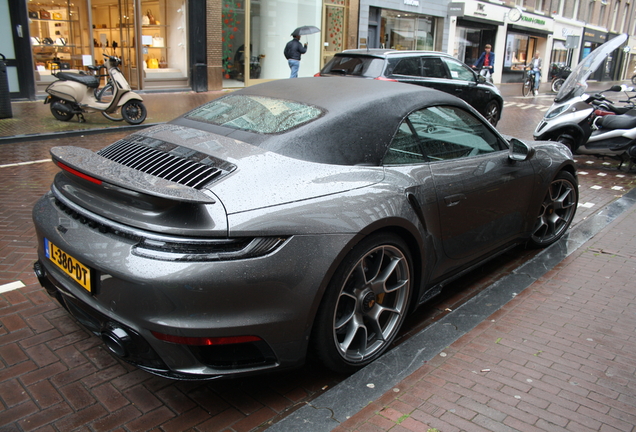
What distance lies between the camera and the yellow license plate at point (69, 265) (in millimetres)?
2391

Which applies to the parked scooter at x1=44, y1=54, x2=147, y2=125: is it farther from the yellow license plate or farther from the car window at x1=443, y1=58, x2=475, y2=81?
the yellow license plate

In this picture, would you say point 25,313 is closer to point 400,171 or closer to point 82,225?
point 82,225

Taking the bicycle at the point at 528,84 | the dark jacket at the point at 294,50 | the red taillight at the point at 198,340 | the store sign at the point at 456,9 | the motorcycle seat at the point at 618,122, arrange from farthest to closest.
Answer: the store sign at the point at 456,9 → the bicycle at the point at 528,84 → the dark jacket at the point at 294,50 → the motorcycle seat at the point at 618,122 → the red taillight at the point at 198,340

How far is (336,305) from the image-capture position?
8.41 ft

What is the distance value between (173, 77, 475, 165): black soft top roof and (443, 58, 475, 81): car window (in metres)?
8.45


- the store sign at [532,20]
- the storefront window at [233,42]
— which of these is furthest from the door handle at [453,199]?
the store sign at [532,20]

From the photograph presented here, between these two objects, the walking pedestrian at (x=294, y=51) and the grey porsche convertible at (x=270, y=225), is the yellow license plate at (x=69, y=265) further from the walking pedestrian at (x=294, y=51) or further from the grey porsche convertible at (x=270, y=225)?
the walking pedestrian at (x=294, y=51)

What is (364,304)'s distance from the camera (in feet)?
9.11

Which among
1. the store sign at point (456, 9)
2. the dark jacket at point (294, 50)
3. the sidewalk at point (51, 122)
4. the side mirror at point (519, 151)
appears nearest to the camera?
the side mirror at point (519, 151)

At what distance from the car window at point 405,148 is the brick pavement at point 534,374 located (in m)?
1.10

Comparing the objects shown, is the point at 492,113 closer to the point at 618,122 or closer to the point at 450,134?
the point at 618,122

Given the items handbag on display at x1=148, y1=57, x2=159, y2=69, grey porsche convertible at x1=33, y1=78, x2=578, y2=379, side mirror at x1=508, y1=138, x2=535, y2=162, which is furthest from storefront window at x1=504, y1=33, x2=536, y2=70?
grey porsche convertible at x1=33, y1=78, x2=578, y2=379

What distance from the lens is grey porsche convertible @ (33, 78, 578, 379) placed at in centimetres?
222

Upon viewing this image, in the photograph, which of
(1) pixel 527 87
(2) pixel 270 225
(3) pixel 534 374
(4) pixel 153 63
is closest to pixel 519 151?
(3) pixel 534 374
